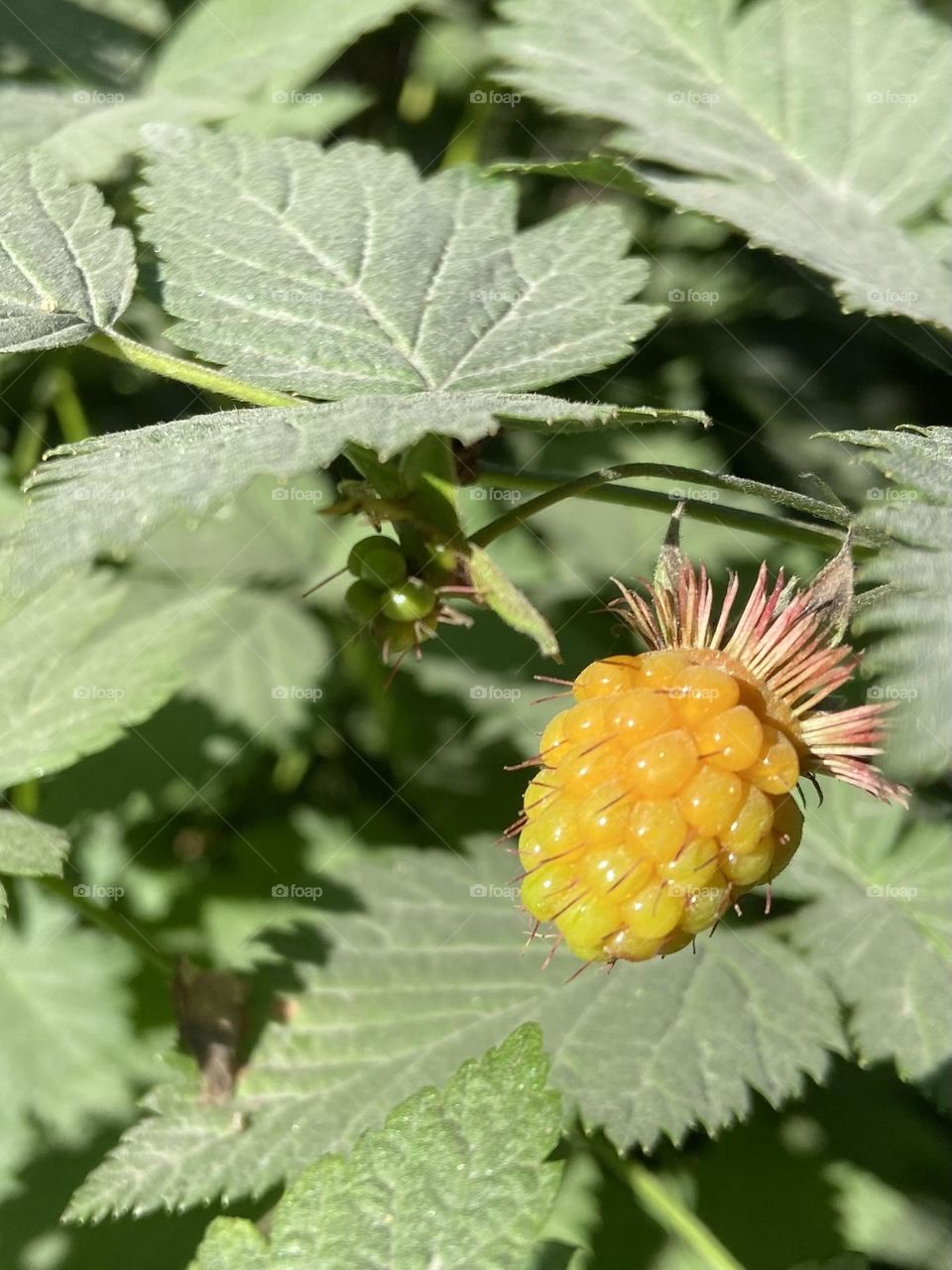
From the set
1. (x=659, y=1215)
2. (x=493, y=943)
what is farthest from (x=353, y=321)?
(x=659, y=1215)

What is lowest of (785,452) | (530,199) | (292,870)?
(292,870)

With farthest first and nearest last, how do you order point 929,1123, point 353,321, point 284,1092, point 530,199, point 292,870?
point 530,199 < point 292,870 < point 929,1123 < point 284,1092 < point 353,321

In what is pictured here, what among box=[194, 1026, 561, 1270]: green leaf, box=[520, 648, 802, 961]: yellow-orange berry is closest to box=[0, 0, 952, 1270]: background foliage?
box=[194, 1026, 561, 1270]: green leaf

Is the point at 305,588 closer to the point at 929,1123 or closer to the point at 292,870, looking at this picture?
the point at 292,870

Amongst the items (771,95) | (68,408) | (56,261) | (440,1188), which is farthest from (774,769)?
(68,408)

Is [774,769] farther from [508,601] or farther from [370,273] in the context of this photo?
[370,273]

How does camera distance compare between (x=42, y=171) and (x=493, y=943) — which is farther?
(x=493, y=943)

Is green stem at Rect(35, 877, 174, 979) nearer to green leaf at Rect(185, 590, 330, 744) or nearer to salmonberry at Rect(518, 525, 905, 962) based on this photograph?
green leaf at Rect(185, 590, 330, 744)

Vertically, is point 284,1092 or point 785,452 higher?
point 785,452
